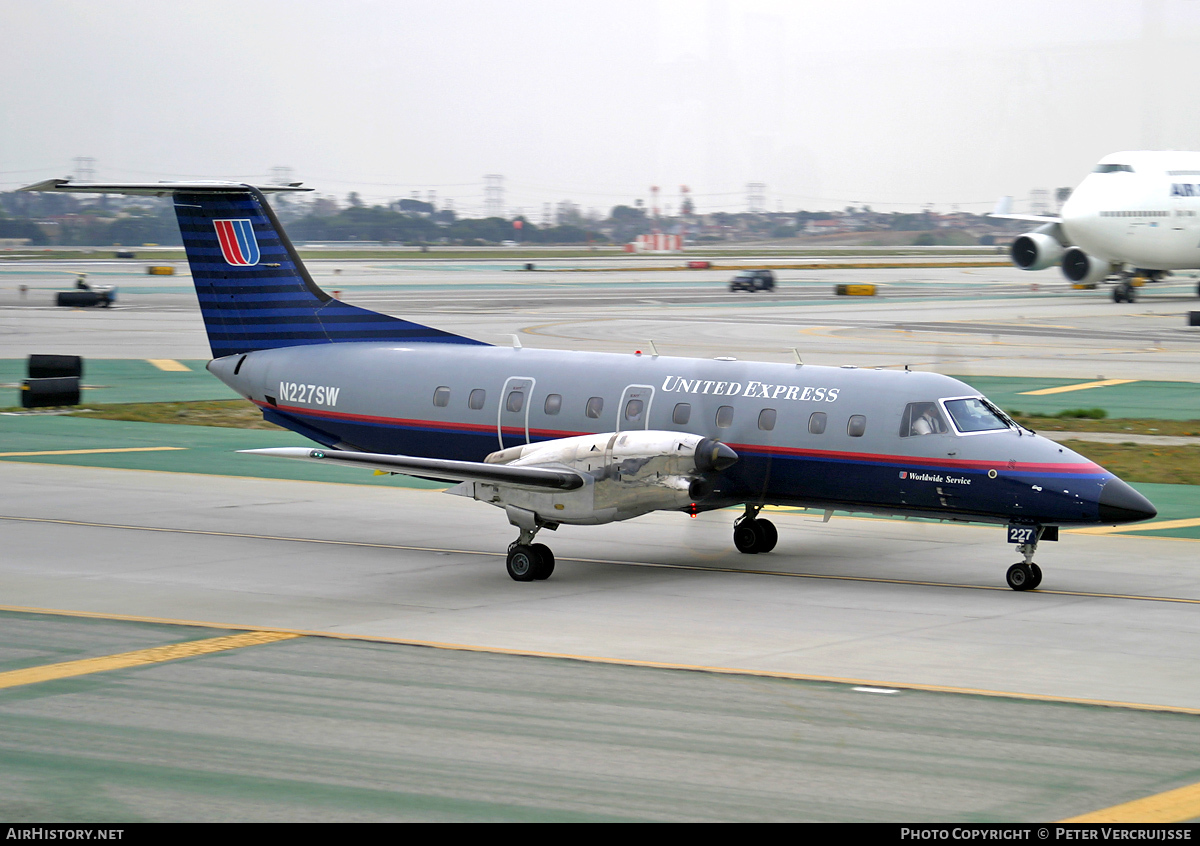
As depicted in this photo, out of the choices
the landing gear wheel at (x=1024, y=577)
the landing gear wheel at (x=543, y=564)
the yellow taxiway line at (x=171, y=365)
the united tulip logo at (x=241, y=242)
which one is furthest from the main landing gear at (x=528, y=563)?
the yellow taxiway line at (x=171, y=365)

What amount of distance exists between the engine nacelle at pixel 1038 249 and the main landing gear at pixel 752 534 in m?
67.3

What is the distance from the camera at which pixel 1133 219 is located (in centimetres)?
7425

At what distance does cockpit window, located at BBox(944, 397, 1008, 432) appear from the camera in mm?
18469

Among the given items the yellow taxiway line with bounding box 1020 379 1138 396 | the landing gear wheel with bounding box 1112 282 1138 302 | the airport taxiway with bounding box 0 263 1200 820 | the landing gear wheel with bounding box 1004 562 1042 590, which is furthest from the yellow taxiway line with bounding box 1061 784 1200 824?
the landing gear wheel with bounding box 1112 282 1138 302

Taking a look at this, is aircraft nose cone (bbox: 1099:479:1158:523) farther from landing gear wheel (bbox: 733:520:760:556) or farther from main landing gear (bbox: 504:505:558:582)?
main landing gear (bbox: 504:505:558:582)

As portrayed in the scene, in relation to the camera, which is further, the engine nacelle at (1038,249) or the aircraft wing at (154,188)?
the engine nacelle at (1038,249)

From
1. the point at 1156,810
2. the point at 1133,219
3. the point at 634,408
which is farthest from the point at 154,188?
the point at 1133,219

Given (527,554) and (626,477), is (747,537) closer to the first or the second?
(626,477)

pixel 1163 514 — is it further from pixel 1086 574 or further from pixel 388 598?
pixel 388 598

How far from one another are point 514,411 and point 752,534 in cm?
408

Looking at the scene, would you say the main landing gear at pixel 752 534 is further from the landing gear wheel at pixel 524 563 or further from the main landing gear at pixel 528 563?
the landing gear wheel at pixel 524 563

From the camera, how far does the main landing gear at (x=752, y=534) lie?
20.9 m

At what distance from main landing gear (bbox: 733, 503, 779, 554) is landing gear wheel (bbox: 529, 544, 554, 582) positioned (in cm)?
338

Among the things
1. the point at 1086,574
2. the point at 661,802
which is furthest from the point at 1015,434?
the point at 661,802
